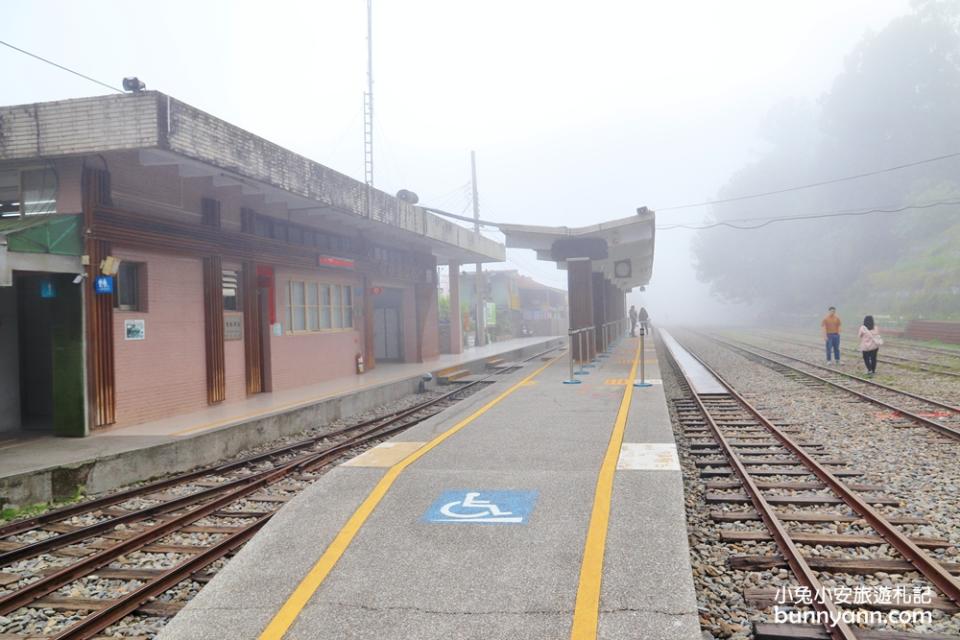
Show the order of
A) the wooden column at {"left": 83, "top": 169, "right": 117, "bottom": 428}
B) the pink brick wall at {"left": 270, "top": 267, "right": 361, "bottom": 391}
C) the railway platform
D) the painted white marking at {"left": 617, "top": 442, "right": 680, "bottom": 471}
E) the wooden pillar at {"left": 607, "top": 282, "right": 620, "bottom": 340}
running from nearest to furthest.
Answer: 1. the painted white marking at {"left": 617, "top": 442, "right": 680, "bottom": 471}
2. the railway platform
3. the wooden column at {"left": 83, "top": 169, "right": 117, "bottom": 428}
4. the pink brick wall at {"left": 270, "top": 267, "right": 361, "bottom": 391}
5. the wooden pillar at {"left": 607, "top": 282, "right": 620, "bottom": 340}

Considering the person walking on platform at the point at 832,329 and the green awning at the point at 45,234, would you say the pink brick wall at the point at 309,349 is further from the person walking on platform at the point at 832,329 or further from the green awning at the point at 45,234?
the person walking on platform at the point at 832,329

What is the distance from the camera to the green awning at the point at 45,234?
28.4 feet

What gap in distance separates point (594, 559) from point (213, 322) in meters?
9.95

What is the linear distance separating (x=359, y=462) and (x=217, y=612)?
10.2ft

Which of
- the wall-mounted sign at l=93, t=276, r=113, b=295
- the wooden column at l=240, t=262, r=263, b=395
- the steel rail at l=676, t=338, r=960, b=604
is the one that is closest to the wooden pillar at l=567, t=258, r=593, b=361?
the wooden column at l=240, t=262, r=263, b=395

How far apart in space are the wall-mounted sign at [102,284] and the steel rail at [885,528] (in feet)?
31.5

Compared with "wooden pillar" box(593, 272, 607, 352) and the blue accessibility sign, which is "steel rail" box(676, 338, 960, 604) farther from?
"wooden pillar" box(593, 272, 607, 352)

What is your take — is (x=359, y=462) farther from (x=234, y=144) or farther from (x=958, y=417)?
(x=958, y=417)

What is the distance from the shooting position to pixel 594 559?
4.43 meters

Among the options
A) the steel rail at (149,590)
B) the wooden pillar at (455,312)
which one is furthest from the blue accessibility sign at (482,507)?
the wooden pillar at (455,312)

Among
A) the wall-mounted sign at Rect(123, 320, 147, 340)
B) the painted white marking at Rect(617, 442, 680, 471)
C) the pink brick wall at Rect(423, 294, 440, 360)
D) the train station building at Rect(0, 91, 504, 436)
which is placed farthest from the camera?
the pink brick wall at Rect(423, 294, 440, 360)

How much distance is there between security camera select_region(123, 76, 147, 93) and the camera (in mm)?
9375

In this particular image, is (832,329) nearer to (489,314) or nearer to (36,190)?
(36,190)

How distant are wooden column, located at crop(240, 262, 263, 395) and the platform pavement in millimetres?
7279
